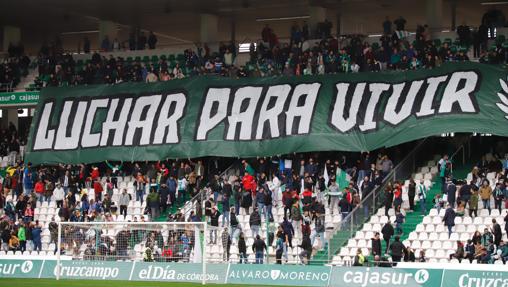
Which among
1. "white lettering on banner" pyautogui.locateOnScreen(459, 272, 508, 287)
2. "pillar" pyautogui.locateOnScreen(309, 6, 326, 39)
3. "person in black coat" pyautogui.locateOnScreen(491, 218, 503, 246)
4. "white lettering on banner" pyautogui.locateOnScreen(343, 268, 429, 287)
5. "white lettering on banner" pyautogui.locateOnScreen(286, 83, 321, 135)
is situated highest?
"pillar" pyautogui.locateOnScreen(309, 6, 326, 39)

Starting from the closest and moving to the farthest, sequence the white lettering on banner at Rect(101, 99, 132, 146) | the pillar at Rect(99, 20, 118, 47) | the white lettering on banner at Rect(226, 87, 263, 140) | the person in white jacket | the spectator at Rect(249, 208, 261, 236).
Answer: the spectator at Rect(249, 208, 261, 236) < the white lettering on banner at Rect(226, 87, 263, 140) < the person in white jacket < the white lettering on banner at Rect(101, 99, 132, 146) < the pillar at Rect(99, 20, 118, 47)

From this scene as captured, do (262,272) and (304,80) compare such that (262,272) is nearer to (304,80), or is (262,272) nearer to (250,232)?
(250,232)

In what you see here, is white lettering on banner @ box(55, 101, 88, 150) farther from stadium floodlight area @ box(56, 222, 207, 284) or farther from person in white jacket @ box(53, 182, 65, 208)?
stadium floodlight area @ box(56, 222, 207, 284)

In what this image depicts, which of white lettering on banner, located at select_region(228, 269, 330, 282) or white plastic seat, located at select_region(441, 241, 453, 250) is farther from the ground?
white plastic seat, located at select_region(441, 241, 453, 250)

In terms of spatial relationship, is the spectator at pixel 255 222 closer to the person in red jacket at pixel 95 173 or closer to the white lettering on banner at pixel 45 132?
the person in red jacket at pixel 95 173

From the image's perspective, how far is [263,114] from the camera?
145ft

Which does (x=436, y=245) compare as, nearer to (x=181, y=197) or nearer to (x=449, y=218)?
(x=449, y=218)

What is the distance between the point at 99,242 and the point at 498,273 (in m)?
13.6

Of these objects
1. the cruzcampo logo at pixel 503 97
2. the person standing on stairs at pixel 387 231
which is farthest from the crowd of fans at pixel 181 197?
the cruzcampo logo at pixel 503 97

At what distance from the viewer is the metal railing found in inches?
1458

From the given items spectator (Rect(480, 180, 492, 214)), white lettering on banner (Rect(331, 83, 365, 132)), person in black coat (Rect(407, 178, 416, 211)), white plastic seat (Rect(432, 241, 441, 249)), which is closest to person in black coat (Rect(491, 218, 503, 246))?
white plastic seat (Rect(432, 241, 441, 249))

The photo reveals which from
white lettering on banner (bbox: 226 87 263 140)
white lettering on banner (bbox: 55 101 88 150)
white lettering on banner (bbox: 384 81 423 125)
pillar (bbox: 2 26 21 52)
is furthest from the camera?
pillar (bbox: 2 26 21 52)

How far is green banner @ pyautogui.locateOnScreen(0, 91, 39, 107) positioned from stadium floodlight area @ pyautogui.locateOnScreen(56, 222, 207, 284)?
1527 centimetres

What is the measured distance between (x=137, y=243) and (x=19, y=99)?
17.3 m
